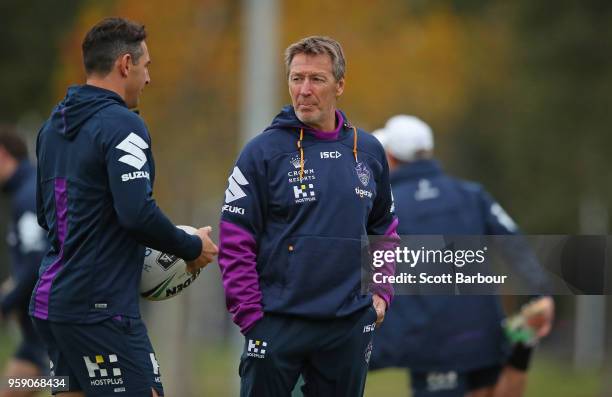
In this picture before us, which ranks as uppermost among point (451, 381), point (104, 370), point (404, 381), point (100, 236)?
point (100, 236)

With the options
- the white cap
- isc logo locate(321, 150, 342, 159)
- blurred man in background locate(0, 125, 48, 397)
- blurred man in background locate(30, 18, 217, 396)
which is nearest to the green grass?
blurred man in background locate(0, 125, 48, 397)

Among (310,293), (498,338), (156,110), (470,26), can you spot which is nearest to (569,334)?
(470,26)

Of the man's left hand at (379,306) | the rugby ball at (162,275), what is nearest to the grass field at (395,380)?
the man's left hand at (379,306)

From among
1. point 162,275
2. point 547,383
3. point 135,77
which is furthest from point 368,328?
point 547,383

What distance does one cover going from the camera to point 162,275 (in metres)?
6.00

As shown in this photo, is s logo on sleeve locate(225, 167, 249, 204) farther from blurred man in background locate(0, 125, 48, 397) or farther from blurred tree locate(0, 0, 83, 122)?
blurred tree locate(0, 0, 83, 122)

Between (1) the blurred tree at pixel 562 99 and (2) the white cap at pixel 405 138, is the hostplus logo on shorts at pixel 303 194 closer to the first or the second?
(2) the white cap at pixel 405 138

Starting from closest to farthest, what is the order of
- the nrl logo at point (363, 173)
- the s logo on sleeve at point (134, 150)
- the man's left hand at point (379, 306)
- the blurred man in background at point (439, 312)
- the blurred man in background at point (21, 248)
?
1. the s logo on sleeve at point (134, 150)
2. the nrl logo at point (363, 173)
3. the man's left hand at point (379, 306)
4. the blurred man in background at point (439, 312)
5. the blurred man in background at point (21, 248)

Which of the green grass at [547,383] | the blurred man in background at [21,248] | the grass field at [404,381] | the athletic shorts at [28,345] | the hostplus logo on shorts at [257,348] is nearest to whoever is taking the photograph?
the hostplus logo on shorts at [257,348]

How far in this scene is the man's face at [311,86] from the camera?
19.2 ft

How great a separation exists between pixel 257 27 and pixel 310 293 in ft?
36.7

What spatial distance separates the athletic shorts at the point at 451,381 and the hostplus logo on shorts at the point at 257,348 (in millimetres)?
3021

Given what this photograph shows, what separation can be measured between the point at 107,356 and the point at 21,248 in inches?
158

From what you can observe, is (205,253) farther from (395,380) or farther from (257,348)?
(395,380)
